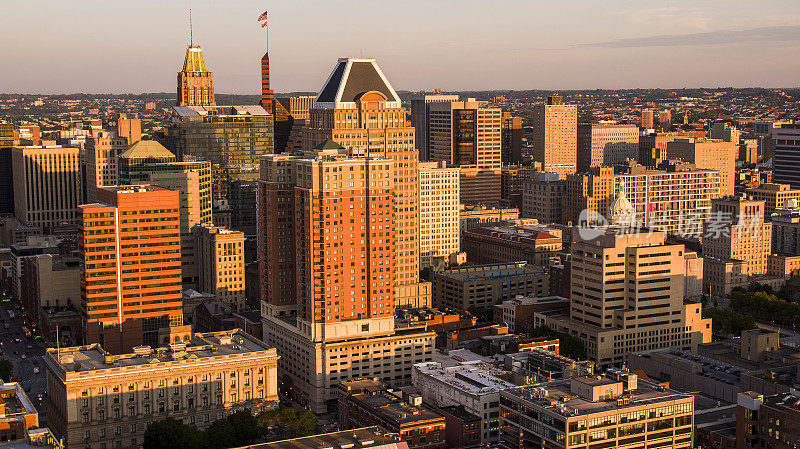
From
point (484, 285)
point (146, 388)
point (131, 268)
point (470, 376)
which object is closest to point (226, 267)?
point (131, 268)

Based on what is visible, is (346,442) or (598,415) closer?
(346,442)

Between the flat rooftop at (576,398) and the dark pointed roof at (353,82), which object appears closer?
the flat rooftop at (576,398)

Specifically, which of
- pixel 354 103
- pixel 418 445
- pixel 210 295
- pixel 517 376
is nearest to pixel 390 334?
pixel 517 376

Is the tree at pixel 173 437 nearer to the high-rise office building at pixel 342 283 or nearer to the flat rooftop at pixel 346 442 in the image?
the flat rooftop at pixel 346 442

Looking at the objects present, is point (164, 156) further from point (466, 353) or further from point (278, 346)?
point (466, 353)

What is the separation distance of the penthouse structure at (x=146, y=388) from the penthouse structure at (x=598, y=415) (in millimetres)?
33203

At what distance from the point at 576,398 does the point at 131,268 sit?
6546 centimetres

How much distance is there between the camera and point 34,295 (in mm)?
166750

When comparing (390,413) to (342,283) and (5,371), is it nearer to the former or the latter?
(342,283)

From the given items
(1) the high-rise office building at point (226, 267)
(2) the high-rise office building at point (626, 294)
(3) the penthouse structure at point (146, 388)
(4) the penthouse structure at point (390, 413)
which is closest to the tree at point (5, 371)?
(3) the penthouse structure at point (146, 388)

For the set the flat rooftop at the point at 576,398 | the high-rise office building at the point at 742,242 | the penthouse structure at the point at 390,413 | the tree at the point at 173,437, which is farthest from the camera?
the high-rise office building at the point at 742,242

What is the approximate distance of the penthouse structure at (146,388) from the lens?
10775 centimetres

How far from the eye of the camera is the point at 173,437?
100500 millimetres

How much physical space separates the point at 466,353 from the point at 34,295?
74.6m
